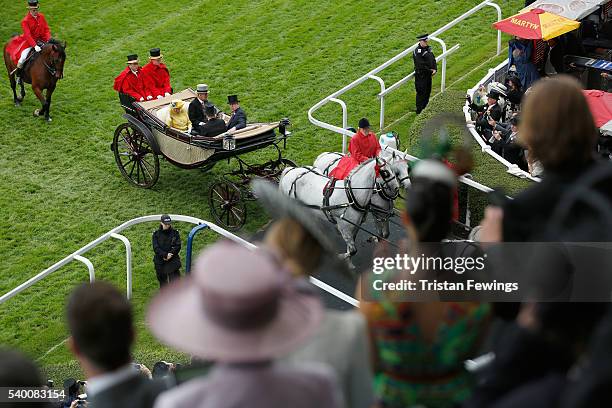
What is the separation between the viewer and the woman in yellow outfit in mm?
14047

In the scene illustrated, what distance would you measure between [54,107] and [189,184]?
3696 mm

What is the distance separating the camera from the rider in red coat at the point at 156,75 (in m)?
15.0

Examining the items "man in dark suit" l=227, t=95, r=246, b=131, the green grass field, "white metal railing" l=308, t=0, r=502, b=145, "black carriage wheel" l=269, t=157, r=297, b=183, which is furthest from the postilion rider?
"black carriage wheel" l=269, t=157, r=297, b=183

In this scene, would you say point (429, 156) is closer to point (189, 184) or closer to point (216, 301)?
point (216, 301)

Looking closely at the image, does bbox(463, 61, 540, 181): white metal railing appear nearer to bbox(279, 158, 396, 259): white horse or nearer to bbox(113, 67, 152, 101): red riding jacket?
bbox(279, 158, 396, 259): white horse

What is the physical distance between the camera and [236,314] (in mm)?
3119

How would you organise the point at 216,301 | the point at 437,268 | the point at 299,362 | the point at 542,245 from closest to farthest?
the point at 216,301, the point at 299,362, the point at 542,245, the point at 437,268

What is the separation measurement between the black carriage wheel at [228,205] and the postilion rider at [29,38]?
15.4 ft

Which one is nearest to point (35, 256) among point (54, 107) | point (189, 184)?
point (189, 184)

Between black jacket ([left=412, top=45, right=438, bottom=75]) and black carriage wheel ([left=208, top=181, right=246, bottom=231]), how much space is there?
400cm

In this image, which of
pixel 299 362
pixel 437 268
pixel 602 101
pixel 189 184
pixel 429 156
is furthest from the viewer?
pixel 189 184

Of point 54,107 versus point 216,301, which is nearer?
point 216,301

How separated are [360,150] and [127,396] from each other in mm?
9225

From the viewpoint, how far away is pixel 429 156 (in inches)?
177
